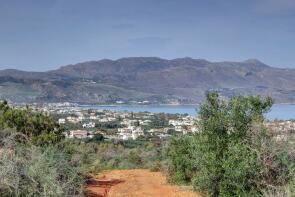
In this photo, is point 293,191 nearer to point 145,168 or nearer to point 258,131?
point 258,131

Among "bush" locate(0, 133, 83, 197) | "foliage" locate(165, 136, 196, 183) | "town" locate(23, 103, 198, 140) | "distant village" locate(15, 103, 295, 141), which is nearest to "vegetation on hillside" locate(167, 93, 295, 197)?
"distant village" locate(15, 103, 295, 141)

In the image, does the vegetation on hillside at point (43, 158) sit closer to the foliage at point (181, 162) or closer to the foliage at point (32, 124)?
the foliage at point (32, 124)

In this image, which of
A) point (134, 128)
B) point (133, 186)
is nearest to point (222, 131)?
point (133, 186)

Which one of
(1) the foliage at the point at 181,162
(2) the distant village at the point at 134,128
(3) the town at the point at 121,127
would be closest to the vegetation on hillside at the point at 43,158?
(2) the distant village at the point at 134,128

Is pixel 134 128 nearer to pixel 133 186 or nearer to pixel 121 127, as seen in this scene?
pixel 121 127

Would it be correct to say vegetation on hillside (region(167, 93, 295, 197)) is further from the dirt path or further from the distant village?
the dirt path

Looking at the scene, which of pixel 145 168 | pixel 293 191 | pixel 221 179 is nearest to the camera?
pixel 293 191

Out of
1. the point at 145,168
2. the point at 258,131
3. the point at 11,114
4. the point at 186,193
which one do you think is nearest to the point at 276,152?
the point at 258,131

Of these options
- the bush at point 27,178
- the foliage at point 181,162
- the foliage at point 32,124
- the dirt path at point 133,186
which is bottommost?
the dirt path at point 133,186
